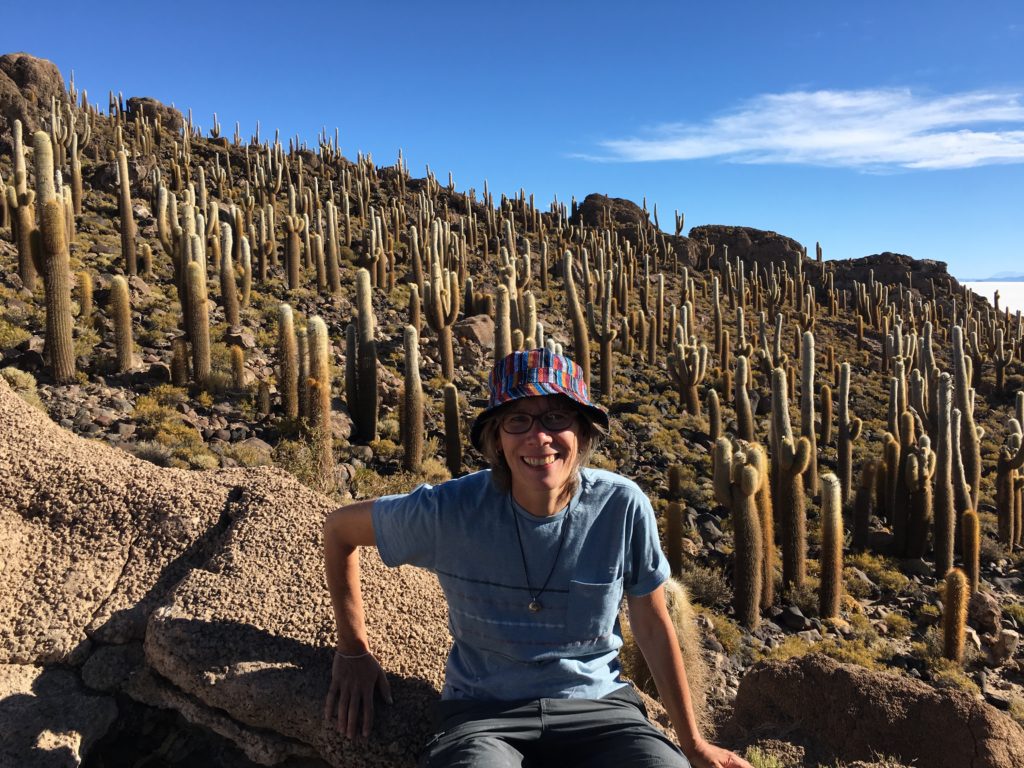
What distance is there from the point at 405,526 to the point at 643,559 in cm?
94

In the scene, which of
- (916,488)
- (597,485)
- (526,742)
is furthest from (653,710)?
(916,488)

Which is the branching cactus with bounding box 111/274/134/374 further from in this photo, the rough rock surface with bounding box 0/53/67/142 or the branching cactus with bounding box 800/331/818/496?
the rough rock surface with bounding box 0/53/67/142

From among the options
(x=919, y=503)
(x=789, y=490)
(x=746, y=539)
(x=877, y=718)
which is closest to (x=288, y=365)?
(x=746, y=539)

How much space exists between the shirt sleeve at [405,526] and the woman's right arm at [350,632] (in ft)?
0.23

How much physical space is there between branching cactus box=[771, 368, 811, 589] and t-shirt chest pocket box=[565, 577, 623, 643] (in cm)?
973

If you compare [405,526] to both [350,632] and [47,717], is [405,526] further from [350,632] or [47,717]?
[47,717]

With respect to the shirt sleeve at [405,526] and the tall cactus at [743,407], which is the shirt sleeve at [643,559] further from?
the tall cactus at [743,407]

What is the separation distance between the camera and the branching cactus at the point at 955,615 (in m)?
10.0

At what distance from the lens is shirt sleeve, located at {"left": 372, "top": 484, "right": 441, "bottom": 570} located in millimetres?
→ 2750

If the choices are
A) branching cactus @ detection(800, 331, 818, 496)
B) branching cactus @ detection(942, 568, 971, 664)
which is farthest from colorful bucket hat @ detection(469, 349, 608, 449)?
branching cactus @ detection(800, 331, 818, 496)

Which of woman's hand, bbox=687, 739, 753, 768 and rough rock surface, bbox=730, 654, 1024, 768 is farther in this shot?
rough rock surface, bbox=730, 654, 1024, 768

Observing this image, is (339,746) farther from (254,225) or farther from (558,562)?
(254,225)

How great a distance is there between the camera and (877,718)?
16.3ft

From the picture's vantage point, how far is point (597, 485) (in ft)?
9.34
